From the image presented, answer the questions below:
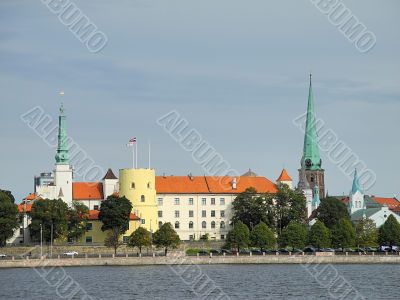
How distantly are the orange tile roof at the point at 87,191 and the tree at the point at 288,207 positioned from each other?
21.5 m

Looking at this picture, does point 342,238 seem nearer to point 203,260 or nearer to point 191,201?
point 203,260

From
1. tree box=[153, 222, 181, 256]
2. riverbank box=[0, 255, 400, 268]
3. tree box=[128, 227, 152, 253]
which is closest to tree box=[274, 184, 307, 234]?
tree box=[153, 222, 181, 256]

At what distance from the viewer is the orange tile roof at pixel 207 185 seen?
15262 cm

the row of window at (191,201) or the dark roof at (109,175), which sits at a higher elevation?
the dark roof at (109,175)

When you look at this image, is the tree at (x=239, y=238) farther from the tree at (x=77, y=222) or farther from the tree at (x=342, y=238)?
the tree at (x=77, y=222)

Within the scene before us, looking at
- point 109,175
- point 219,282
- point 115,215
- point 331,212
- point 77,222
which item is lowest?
point 219,282

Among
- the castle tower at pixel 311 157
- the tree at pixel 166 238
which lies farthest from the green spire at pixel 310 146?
the tree at pixel 166 238

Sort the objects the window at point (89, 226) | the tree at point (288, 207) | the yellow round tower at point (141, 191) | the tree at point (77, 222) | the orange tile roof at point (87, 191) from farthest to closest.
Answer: the orange tile roof at point (87, 191)
the tree at point (288, 207)
the yellow round tower at point (141, 191)
the window at point (89, 226)
the tree at point (77, 222)

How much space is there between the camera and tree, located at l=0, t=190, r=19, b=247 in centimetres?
12700

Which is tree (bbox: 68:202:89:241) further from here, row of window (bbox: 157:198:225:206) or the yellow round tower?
row of window (bbox: 157:198:225:206)

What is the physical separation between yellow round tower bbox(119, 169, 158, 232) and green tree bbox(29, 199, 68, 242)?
42.8 feet

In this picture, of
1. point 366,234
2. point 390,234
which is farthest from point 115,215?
point 390,234

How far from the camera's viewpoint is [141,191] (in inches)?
5581

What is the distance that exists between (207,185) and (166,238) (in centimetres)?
2946
